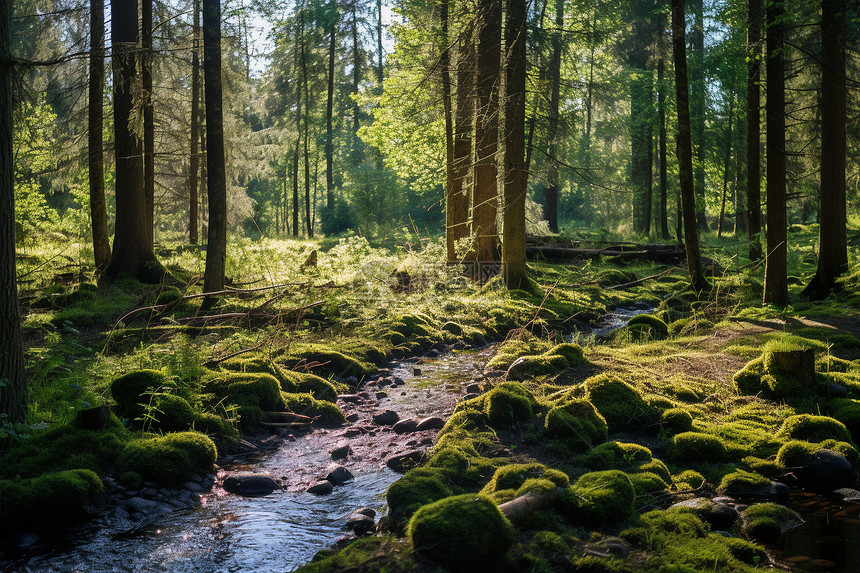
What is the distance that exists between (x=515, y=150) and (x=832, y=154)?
5.92 meters

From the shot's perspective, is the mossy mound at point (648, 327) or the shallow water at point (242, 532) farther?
the mossy mound at point (648, 327)

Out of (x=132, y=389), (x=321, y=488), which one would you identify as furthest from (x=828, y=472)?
(x=132, y=389)

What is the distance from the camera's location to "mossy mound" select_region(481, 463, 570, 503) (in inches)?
179

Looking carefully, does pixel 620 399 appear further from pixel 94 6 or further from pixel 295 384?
pixel 94 6

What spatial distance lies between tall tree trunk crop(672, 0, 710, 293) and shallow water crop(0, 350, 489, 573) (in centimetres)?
897

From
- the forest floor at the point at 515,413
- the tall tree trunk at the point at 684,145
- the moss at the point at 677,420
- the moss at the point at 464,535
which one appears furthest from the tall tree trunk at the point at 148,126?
the moss at the point at 464,535

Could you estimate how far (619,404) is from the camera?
21.3ft

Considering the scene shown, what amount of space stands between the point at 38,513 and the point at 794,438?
629 cm

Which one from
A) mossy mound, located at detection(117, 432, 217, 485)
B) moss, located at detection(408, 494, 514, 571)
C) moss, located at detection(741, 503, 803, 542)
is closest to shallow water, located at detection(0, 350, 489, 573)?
mossy mound, located at detection(117, 432, 217, 485)

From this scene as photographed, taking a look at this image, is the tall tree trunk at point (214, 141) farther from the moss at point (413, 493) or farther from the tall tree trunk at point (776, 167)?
the tall tree trunk at point (776, 167)

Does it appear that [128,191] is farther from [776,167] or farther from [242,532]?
[776,167]

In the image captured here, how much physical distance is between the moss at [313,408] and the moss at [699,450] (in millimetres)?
3623

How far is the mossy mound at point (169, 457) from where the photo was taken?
17.1 ft

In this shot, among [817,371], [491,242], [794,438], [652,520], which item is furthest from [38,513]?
[491,242]
